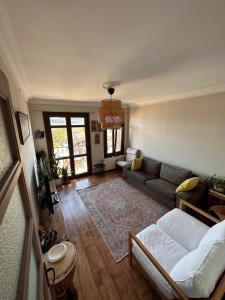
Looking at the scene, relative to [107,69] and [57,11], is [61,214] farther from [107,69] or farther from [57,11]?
[57,11]

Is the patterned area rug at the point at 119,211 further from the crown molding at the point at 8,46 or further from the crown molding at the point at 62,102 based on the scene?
the crown molding at the point at 8,46

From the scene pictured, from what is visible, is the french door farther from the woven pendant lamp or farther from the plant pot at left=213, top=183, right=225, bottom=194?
the plant pot at left=213, top=183, right=225, bottom=194

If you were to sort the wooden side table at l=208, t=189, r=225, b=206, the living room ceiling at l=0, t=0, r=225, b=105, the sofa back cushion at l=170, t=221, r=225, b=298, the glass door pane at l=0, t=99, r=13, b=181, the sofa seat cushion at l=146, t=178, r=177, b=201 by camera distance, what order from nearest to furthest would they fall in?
the glass door pane at l=0, t=99, r=13, b=181 → the living room ceiling at l=0, t=0, r=225, b=105 → the sofa back cushion at l=170, t=221, r=225, b=298 → the wooden side table at l=208, t=189, r=225, b=206 → the sofa seat cushion at l=146, t=178, r=177, b=201

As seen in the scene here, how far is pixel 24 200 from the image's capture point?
837 mm

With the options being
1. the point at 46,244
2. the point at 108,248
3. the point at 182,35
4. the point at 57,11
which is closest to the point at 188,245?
the point at 108,248

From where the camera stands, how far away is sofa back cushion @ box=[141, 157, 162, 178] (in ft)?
12.6

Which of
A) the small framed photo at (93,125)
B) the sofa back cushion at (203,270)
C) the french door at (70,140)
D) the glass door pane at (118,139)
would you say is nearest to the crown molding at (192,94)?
the glass door pane at (118,139)

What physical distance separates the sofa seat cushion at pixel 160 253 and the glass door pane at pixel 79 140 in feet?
10.9

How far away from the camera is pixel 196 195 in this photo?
266 centimetres

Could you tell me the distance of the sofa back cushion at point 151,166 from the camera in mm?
3842

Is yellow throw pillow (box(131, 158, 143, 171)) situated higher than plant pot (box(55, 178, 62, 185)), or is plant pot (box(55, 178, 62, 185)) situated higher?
yellow throw pillow (box(131, 158, 143, 171))

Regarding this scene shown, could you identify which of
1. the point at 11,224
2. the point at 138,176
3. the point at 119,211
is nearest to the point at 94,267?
the point at 119,211

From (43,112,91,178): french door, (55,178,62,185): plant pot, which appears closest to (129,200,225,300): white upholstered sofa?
(55,178,62,185): plant pot

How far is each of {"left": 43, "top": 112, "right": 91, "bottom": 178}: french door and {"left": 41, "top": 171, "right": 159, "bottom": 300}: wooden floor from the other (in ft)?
5.79
